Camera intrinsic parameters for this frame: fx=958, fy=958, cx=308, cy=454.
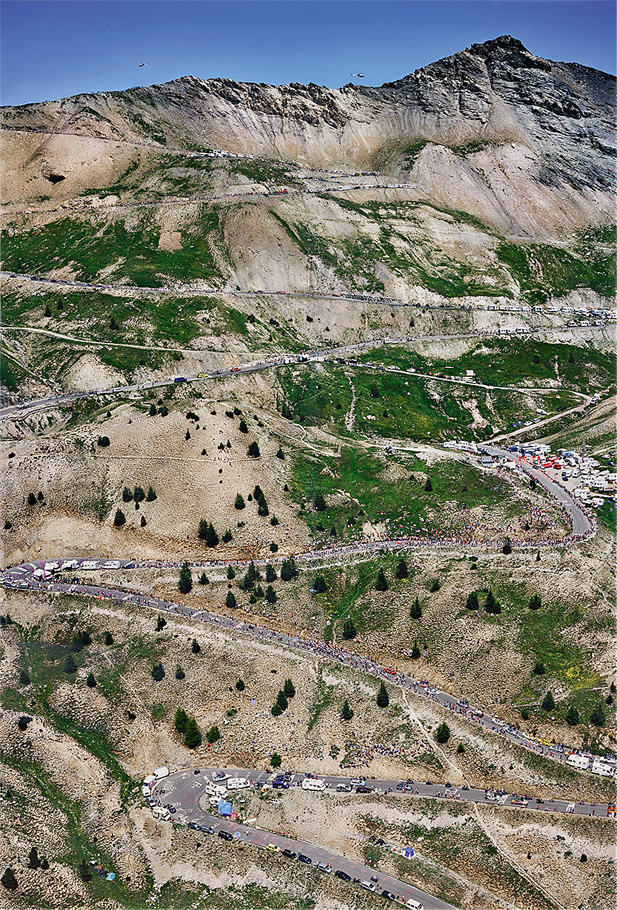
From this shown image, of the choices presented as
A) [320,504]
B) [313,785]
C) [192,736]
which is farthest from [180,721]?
[320,504]

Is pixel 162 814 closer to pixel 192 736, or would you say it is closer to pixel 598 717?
pixel 192 736

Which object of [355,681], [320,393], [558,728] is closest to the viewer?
[558,728]

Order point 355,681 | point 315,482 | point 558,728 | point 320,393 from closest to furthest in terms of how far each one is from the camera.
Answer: point 558,728, point 355,681, point 315,482, point 320,393

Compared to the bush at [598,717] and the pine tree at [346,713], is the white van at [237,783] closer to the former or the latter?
the pine tree at [346,713]

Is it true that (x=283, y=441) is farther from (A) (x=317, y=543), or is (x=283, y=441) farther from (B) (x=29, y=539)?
(B) (x=29, y=539)

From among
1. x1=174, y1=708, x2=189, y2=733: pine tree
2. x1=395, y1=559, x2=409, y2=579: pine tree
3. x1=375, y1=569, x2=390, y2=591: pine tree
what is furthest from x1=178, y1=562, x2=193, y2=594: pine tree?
x1=395, y1=559, x2=409, y2=579: pine tree

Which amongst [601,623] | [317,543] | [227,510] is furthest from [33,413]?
Result: [601,623]

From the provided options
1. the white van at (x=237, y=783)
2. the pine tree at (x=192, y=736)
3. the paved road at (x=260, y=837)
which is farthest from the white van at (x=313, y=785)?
the pine tree at (x=192, y=736)
